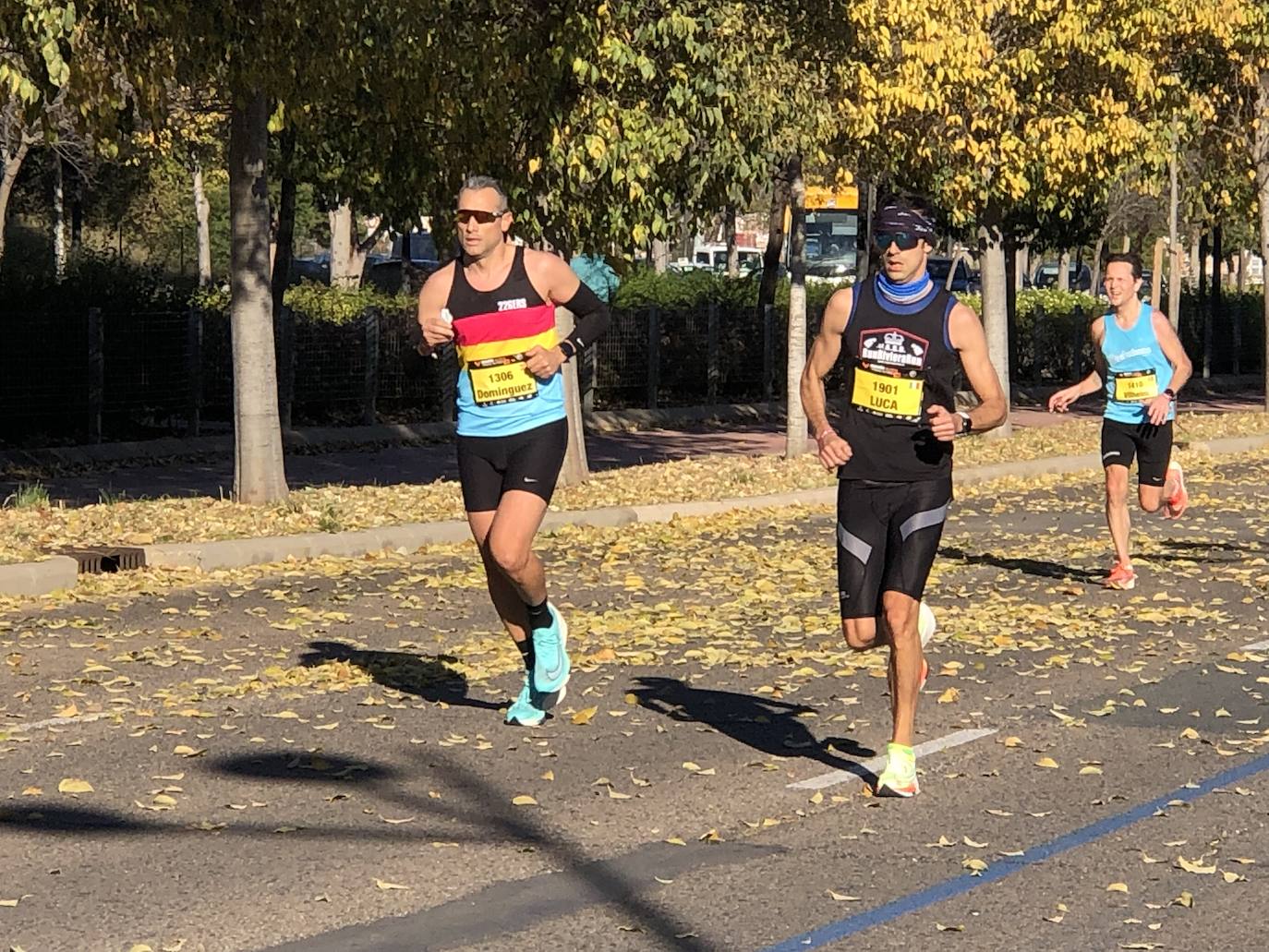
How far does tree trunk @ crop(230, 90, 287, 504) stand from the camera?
16.0 metres

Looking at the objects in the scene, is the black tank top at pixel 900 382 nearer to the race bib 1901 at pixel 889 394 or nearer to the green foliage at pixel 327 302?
the race bib 1901 at pixel 889 394

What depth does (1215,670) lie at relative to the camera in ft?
33.8

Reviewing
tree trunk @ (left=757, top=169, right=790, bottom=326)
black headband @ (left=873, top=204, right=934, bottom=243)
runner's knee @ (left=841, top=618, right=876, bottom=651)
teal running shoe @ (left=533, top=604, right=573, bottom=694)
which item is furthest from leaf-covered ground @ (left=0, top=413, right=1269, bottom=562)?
tree trunk @ (left=757, top=169, right=790, bottom=326)

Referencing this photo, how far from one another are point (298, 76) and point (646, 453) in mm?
A: 10905

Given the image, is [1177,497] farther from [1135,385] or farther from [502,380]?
[502,380]

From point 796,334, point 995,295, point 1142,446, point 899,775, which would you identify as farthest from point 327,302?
point 899,775

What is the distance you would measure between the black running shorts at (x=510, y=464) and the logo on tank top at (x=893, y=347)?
4.30 ft

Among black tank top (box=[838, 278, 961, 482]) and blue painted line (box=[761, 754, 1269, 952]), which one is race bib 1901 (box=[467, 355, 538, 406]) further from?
blue painted line (box=[761, 754, 1269, 952])

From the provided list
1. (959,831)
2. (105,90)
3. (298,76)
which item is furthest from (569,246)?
(959,831)

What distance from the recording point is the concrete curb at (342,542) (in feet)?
41.5

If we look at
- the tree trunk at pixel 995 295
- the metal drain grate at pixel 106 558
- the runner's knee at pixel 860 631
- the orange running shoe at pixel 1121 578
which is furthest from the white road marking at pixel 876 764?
the tree trunk at pixel 995 295

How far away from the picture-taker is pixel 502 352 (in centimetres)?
844

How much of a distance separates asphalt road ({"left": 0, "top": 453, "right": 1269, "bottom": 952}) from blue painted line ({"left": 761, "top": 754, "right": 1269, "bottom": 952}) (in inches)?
0.7

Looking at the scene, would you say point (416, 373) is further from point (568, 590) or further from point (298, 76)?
point (568, 590)
